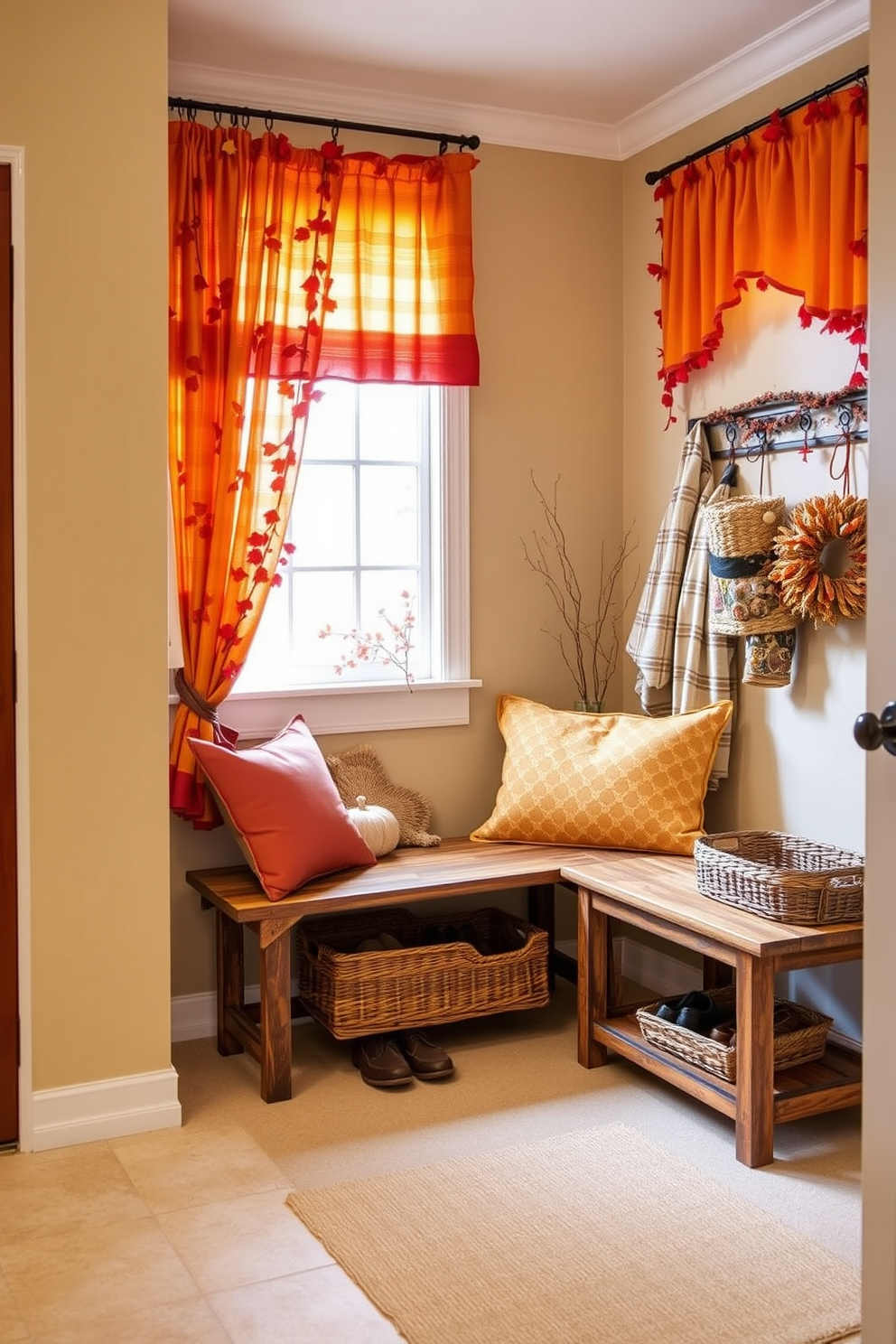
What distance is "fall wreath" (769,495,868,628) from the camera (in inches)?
123

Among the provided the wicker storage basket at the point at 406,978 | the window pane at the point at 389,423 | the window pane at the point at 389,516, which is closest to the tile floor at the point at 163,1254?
the wicker storage basket at the point at 406,978

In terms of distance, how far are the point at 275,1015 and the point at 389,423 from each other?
1781 mm

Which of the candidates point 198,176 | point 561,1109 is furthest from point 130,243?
point 561,1109

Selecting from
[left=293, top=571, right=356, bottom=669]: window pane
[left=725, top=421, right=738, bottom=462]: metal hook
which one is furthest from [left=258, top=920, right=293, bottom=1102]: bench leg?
[left=725, top=421, right=738, bottom=462]: metal hook

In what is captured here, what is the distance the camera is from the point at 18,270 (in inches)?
110

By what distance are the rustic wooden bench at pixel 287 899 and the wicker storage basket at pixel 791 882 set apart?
522 mm

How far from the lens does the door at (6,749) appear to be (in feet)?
9.22

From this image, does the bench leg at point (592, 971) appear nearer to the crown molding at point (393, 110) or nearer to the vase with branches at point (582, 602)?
the vase with branches at point (582, 602)

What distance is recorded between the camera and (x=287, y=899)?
10.5ft

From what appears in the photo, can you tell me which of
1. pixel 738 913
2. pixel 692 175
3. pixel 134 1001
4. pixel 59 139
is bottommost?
pixel 134 1001

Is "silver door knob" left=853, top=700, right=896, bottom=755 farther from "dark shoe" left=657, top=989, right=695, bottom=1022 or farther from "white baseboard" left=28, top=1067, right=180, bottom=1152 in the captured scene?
"white baseboard" left=28, top=1067, right=180, bottom=1152

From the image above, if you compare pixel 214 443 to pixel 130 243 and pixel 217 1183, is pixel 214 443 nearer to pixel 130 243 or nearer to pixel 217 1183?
pixel 130 243

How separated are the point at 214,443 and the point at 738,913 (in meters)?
1.83

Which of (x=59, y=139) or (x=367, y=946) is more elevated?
(x=59, y=139)
